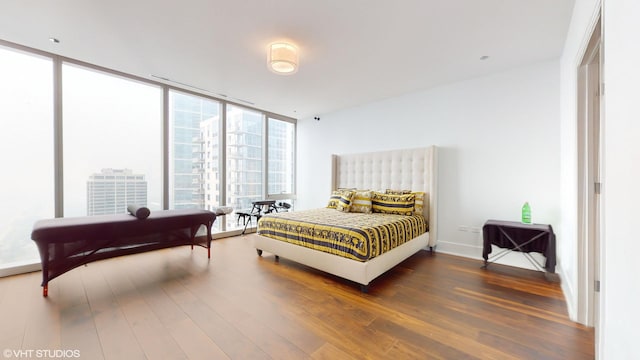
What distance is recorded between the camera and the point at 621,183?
0.98 m

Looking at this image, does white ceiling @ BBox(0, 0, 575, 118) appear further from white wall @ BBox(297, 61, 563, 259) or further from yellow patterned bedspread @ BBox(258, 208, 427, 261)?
yellow patterned bedspread @ BBox(258, 208, 427, 261)

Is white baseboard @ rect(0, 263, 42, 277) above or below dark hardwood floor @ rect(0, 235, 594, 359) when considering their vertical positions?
above

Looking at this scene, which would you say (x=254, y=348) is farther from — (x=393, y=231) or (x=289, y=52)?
(x=289, y=52)

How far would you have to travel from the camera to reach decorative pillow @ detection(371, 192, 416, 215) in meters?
3.58

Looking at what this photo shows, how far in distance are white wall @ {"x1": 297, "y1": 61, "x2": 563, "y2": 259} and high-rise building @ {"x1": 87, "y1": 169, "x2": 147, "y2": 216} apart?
406cm

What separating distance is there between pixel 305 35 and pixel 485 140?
2.86 meters

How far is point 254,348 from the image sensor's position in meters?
1.58

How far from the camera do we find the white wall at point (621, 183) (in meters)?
0.86

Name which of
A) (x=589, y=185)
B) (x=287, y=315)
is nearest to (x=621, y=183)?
(x=589, y=185)

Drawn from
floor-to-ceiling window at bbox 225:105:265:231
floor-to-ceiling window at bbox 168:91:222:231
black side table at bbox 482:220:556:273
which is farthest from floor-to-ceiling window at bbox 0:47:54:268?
black side table at bbox 482:220:556:273

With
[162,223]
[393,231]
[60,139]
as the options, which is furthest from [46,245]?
[393,231]

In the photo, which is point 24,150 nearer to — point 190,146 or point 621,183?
point 190,146

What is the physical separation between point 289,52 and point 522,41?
2.53 metres

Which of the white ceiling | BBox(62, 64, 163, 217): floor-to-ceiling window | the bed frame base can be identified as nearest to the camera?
the white ceiling
